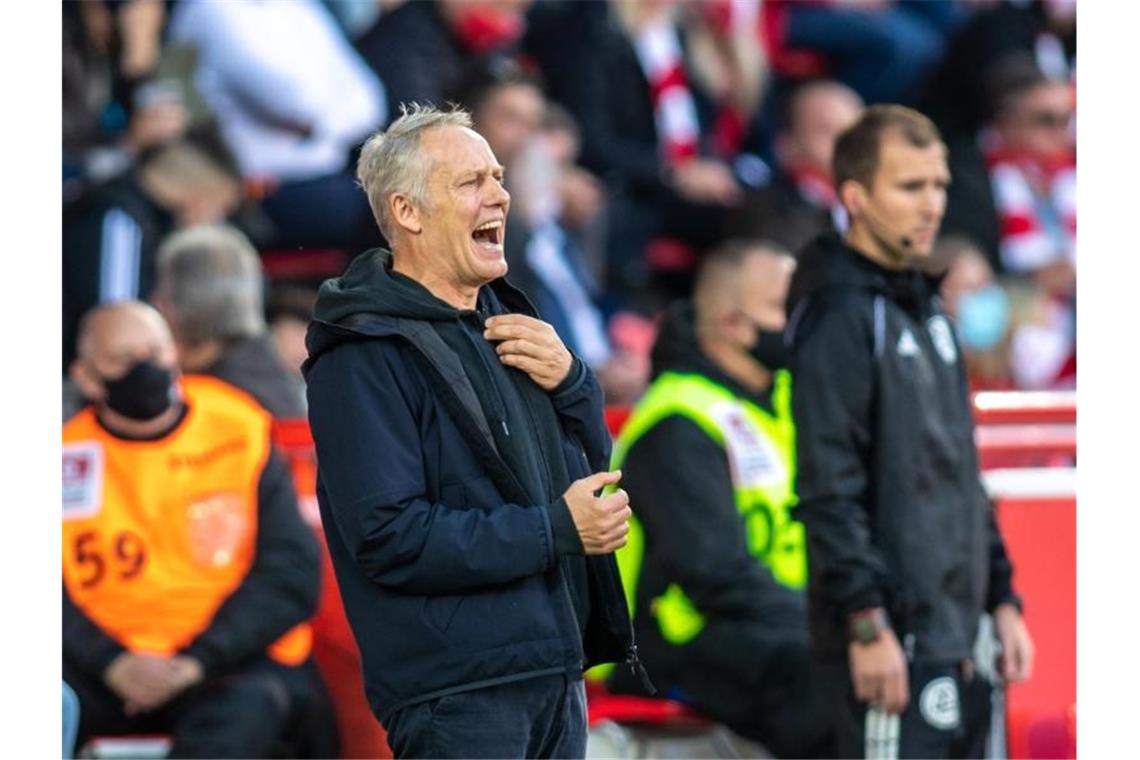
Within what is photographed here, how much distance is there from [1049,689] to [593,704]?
125 cm

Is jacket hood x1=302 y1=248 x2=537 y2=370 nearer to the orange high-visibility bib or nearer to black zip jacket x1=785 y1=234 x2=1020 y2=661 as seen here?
black zip jacket x1=785 y1=234 x2=1020 y2=661

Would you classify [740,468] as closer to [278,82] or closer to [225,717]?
[225,717]

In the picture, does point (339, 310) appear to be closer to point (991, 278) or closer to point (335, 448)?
point (335, 448)

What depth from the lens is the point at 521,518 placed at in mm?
3209

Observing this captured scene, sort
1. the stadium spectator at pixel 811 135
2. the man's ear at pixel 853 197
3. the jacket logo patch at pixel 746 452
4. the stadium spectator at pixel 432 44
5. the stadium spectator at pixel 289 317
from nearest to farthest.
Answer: the man's ear at pixel 853 197
the jacket logo patch at pixel 746 452
the stadium spectator at pixel 289 317
the stadium spectator at pixel 432 44
the stadium spectator at pixel 811 135

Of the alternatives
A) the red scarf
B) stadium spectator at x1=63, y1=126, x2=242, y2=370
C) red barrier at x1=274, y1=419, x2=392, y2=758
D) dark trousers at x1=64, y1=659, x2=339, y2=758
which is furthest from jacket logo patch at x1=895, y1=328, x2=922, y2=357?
the red scarf

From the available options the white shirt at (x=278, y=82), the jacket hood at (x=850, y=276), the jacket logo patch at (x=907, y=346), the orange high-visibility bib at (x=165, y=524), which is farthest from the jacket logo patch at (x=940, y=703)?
the white shirt at (x=278, y=82)

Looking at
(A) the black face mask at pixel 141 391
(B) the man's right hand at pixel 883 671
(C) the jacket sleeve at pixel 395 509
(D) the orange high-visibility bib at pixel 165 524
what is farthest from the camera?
(A) the black face mask at pixel 141 391

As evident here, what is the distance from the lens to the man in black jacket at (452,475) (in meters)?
3.19

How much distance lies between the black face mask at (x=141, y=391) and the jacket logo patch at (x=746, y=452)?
148 cm

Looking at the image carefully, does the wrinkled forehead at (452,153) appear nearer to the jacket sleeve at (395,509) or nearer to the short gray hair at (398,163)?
the short gray hair at (398,163)

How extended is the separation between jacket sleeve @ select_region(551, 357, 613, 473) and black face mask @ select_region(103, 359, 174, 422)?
2.38m
